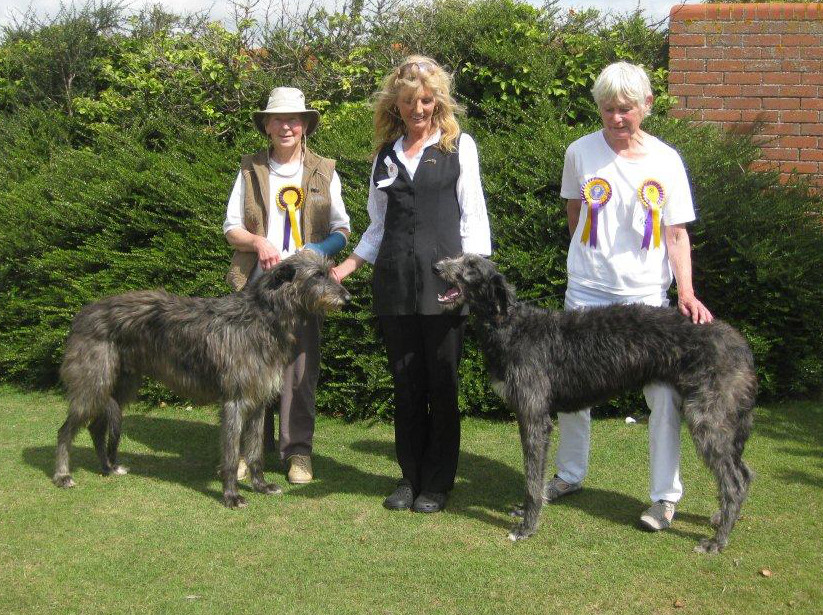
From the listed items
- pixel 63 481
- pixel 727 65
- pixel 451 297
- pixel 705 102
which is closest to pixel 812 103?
pixel 727 65

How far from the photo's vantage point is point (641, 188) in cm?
514

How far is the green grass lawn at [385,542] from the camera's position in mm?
4438

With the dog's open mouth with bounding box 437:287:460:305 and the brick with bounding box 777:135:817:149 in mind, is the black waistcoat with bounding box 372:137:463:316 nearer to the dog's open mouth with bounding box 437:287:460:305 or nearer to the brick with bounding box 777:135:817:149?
the dog's open mouth with bounding box 437:287:460:305

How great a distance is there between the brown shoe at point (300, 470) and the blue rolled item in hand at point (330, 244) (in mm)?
1511

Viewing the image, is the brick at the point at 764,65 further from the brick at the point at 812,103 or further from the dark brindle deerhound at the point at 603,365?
the dark brindle deerhound at the point at 603,365

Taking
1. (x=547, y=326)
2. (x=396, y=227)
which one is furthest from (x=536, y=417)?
(x=396, y=227)

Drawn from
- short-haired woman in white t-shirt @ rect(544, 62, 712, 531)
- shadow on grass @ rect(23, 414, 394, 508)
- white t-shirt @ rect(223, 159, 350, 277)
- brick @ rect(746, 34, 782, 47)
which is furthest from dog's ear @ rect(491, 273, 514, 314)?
brick @ rect(746, 34, 782, 47)

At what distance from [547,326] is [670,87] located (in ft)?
16.3

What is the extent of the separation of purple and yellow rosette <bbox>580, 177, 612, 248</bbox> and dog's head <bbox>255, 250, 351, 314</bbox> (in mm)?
1572

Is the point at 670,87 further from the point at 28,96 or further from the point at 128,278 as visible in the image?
the point at 28,96

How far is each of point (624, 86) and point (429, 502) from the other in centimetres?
281

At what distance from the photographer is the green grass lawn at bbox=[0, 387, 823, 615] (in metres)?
4.44

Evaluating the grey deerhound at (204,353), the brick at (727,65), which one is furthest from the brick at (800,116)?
the grey deerhound at (204,353)

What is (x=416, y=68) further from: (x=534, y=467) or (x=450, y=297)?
(x=534, y=467)
